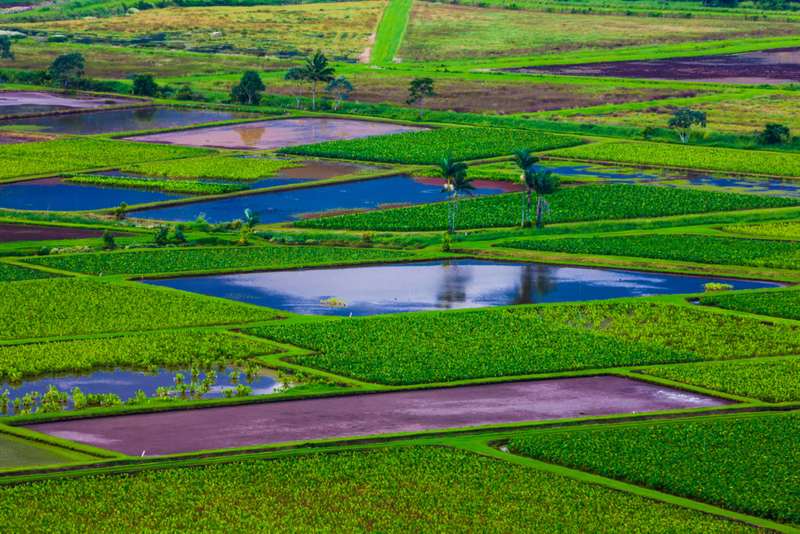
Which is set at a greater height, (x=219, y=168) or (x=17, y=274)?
(x=219, y=168)

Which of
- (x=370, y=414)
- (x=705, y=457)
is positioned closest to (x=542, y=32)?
(x=370, y=414)

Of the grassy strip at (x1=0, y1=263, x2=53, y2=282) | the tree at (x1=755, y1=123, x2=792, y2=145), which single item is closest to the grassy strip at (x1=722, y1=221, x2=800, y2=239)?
the tree at (x1=755, y1=123, x2=792, y2=145)

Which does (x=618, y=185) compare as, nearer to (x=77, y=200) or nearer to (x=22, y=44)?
(x=77, y=200)

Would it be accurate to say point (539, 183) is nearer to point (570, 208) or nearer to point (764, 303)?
point (570, 208)

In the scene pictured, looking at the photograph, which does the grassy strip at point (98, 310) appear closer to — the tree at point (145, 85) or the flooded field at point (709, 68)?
the tree at point (145, 85)

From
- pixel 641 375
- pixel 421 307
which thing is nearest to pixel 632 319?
pixel 641 375

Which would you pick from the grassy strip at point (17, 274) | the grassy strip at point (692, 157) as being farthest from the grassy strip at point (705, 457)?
the grassy strip at point (692, 157)
